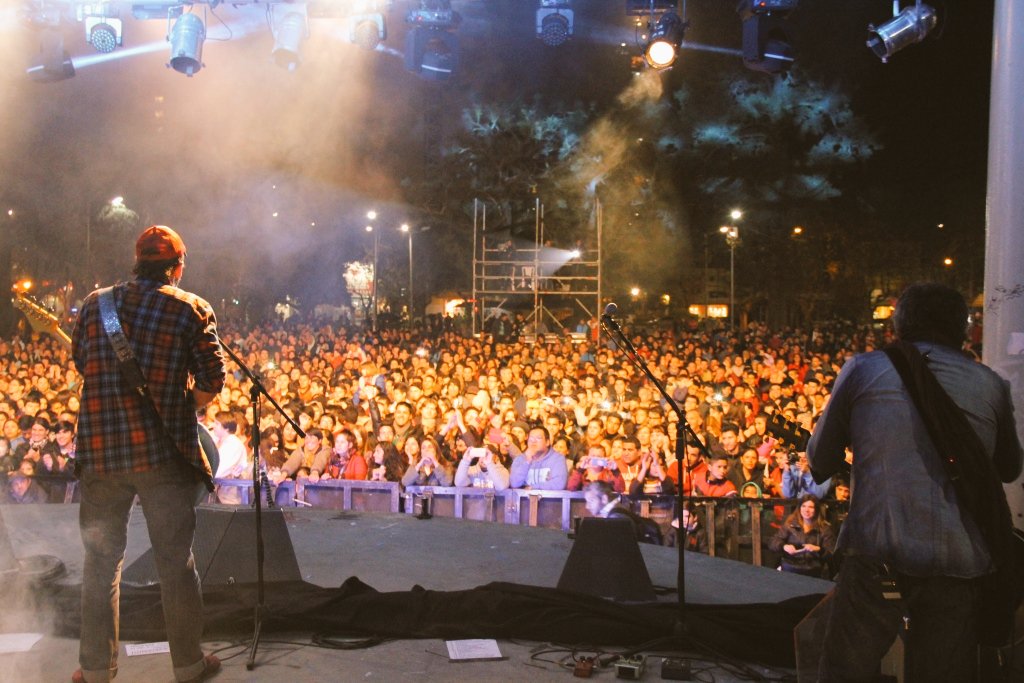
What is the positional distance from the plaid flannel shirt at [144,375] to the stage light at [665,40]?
610 cm

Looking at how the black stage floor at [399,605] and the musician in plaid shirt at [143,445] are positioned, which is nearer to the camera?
the musician in plaid shirt at [143,445]

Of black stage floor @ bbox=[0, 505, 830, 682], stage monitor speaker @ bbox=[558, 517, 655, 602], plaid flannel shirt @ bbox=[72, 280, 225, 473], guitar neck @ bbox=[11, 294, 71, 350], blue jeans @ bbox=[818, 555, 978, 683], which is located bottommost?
black stage floor @ bbox=[0, 505, 830, 682]

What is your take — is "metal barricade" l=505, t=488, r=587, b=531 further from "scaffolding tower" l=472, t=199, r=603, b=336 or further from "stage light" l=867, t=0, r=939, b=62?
"scaffolding tower" l=472, t=199, r=603, b=336

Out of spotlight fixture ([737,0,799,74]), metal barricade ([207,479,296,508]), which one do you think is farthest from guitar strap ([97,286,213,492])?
spotlight fixture ([737,0,799,74])

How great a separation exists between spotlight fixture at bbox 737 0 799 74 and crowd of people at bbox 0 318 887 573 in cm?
326

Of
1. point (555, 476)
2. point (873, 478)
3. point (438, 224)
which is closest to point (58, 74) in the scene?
point (555, 476)

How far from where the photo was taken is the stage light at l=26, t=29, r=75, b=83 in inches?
338

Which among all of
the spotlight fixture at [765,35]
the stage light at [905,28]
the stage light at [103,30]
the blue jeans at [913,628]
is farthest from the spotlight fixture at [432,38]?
the blue jeans at [913,628]

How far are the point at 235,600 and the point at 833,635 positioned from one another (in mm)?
2759

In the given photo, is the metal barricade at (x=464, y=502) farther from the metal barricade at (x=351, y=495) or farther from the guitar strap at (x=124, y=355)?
the guitar strap at (x=124, y=355)

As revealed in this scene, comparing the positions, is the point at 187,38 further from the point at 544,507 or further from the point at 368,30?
the point at 544,507

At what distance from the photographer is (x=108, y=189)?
729 inches

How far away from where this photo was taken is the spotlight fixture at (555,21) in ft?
27.8

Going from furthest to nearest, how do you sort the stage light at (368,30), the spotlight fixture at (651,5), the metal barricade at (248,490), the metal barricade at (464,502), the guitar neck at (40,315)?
the stage light at (368,30) < the spotlight fixture at (651,5) < the metal barricade at (248,490) < the metal barricade at (464,502) < the guitar neck at (40,315)
